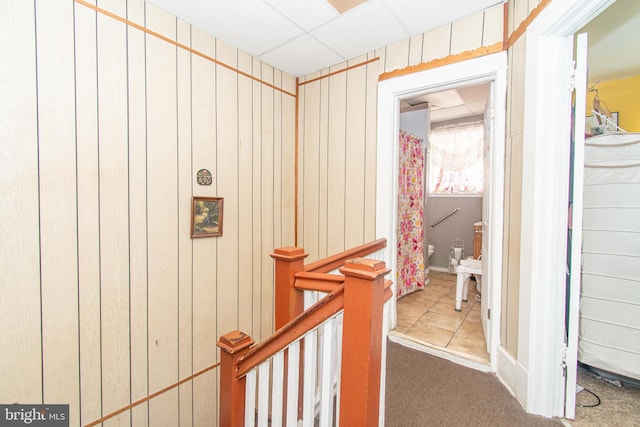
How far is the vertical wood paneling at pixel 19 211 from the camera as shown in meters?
1.46

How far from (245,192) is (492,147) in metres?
2.00

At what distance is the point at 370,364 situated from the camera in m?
0.91

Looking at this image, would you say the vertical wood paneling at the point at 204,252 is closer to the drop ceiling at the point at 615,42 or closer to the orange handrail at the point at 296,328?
the orange handrail at the point at 296,328

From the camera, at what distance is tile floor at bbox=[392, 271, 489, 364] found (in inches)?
85.4

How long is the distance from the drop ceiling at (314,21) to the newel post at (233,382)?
211cm

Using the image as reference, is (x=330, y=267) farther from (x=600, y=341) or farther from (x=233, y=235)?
(x=600, y=341)

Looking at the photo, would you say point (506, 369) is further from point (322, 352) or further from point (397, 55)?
point (397, 55)

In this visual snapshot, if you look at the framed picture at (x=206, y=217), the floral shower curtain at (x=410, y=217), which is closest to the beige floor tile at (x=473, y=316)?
the floral shower curtain at (x=410, y=217)

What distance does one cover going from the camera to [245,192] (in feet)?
8.57

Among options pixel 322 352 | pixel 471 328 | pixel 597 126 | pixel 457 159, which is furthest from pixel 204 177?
pixel 457 159

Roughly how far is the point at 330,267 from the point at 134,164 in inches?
58.2

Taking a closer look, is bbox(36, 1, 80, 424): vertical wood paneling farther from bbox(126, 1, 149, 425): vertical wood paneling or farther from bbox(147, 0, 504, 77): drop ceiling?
bbox(147, 0, 504, 77): drop ceiling

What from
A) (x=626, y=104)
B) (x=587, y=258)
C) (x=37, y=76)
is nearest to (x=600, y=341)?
(x=587, y=258)

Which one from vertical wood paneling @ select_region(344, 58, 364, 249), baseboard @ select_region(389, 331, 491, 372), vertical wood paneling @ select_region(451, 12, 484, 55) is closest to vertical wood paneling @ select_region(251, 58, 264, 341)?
vertical wood paneling @ select_region(344, 58, 364, 249)
